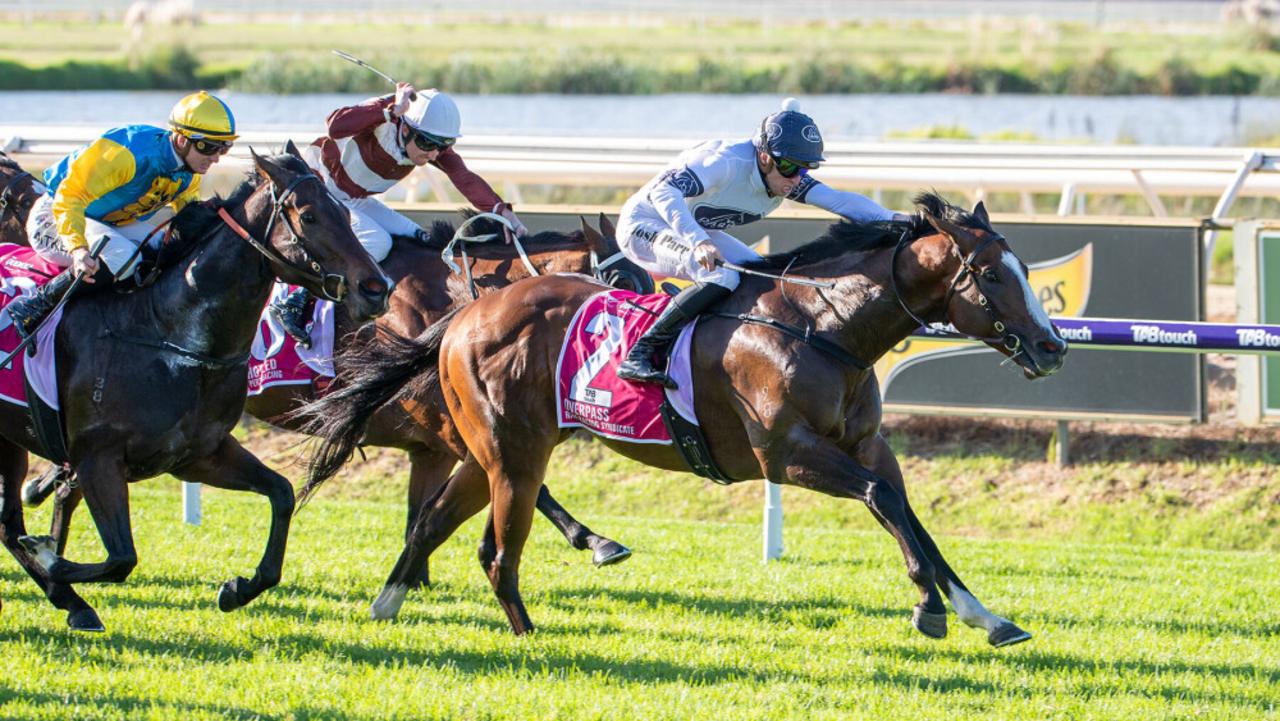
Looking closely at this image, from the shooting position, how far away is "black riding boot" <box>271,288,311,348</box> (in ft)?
23.1

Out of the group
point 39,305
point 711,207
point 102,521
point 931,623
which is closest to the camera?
point 931,623

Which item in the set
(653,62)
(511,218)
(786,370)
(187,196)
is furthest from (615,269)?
(653,62)

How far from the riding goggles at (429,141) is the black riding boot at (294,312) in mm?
856

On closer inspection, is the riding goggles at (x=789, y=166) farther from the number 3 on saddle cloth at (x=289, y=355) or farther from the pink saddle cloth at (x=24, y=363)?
the pink saddle cloth at (x=24, y=363)

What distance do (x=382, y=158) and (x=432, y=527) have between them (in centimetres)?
197

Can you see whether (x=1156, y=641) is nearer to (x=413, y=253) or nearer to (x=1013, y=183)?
(x=413, y=253)

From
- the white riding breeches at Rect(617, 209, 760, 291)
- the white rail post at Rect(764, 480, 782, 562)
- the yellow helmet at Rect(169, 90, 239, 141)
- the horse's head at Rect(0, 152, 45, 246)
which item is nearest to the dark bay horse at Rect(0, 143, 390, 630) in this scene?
the yellow helmet at Rect(169, 90, 239, 141)

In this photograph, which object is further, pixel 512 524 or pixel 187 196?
pixel 187 196

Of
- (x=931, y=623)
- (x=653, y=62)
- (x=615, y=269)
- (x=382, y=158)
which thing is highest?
(x=382, y=158)

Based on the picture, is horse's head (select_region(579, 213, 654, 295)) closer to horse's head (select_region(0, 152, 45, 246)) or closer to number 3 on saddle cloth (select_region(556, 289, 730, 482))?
number 3 on saddle cloth (select_region(556, 289, 730, 482))

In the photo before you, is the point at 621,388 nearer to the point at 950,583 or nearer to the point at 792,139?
the point at 792,139

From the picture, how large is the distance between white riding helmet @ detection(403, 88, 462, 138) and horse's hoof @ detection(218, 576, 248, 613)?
7.30 feet

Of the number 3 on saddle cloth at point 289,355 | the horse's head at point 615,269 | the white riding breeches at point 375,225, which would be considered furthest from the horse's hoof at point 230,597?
the horse's head at point 615,269

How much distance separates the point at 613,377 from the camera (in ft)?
19.7
